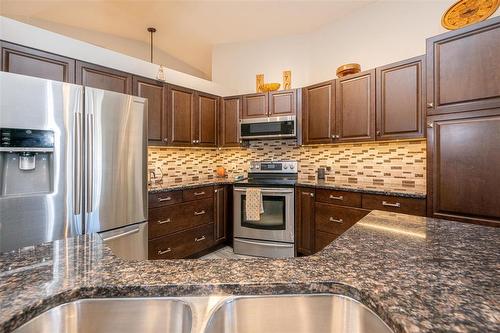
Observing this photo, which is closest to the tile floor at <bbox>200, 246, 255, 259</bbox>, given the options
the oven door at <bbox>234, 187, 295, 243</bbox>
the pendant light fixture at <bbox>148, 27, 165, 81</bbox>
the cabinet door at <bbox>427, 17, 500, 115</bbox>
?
the oven door at <bbox>234, 187, 295, 243</bbox>

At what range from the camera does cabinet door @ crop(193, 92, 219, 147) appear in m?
3.37

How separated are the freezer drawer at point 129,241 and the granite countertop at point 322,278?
127 centimetres

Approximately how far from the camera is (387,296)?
0.54m

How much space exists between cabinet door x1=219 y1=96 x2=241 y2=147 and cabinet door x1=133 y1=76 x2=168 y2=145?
3.06ft

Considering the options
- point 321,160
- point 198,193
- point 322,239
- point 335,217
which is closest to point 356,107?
point 321,160

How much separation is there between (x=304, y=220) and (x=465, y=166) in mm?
1555

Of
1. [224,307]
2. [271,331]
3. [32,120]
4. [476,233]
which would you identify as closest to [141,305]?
[224,307]

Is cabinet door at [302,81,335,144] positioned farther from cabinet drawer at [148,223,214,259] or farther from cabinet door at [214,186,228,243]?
cabinet drawer at [148,223,214,259]

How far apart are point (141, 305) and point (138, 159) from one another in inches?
71.3

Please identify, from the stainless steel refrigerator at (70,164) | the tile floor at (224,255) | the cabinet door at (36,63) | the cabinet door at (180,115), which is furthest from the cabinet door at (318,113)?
the cabinet door at (36,63)

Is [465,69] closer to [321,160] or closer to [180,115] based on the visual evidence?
[321,160]

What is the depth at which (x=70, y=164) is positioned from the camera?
1.80 metres

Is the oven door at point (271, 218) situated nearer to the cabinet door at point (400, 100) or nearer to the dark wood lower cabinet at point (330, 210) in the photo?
the dark wood lower cabinet at point (330, 210)

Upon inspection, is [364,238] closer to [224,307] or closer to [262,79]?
[224,307]
